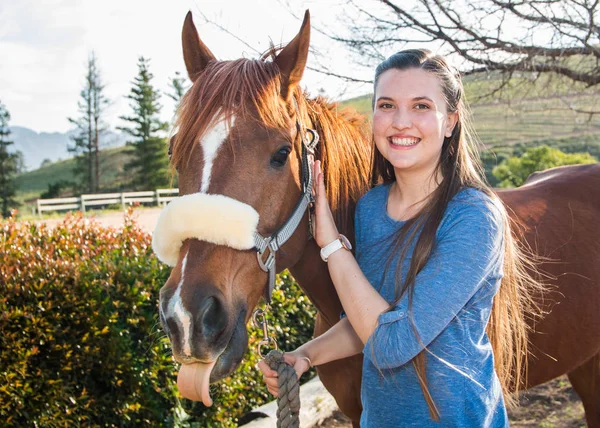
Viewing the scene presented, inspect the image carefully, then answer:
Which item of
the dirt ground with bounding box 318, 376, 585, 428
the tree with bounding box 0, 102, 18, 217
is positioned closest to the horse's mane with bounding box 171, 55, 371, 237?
the dirt ground with bounding box 318, 376, 585, 428

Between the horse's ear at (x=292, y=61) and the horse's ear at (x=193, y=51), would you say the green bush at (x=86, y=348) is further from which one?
the horse's ear at (x=292, y=61)

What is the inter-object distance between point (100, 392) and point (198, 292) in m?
2.15

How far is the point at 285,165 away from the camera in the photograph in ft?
6.21

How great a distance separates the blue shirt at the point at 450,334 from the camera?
5.00 ft

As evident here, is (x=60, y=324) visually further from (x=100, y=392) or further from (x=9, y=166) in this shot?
(x=9, y=166)

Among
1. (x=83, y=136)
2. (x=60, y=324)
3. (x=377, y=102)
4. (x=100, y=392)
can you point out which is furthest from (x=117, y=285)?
(x=83, y=136)

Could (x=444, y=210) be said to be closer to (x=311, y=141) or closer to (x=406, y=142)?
(x=406, y=142)

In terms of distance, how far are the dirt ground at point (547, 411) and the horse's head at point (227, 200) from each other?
10.4ft

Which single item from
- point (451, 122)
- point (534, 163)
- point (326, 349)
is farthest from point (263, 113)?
point (534, 163)

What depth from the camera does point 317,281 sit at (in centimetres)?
230

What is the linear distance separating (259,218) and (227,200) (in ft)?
0.60

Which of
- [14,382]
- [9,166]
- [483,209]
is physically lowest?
[14,382]

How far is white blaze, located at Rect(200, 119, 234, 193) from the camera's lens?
1724mm

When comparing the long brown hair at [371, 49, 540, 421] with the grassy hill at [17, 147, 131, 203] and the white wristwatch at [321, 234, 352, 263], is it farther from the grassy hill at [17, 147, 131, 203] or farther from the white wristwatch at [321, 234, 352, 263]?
the grassy hill at [17, 147, 131, 203]
